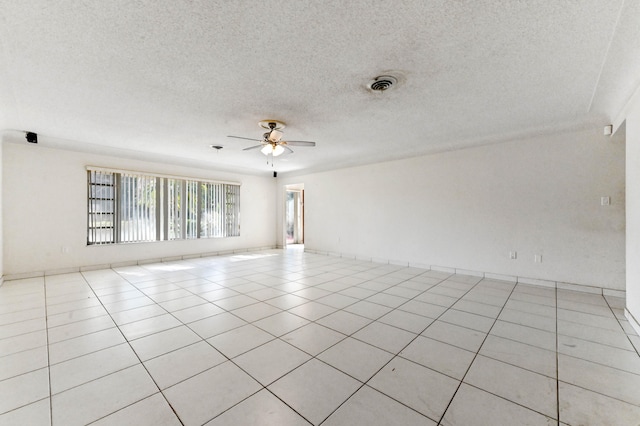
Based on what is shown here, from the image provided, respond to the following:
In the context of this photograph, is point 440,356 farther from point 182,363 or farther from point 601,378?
point 182,363

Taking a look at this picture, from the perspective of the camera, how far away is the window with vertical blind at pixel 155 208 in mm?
5449

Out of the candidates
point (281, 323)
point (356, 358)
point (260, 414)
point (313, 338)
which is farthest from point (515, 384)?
point (281, 323)

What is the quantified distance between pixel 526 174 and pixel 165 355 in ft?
18.2

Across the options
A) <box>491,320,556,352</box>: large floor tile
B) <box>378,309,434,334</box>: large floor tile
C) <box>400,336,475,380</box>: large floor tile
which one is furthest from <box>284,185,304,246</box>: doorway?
<box>400,336,475,380</box>: large floor tile

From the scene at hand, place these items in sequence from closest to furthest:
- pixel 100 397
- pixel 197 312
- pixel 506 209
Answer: pixel 100 397 < pixel 197 312 < pixel 506 209

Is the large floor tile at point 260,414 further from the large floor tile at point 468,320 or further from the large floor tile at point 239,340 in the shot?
the large floor tile at point 468,320

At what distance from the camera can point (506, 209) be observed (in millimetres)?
4523

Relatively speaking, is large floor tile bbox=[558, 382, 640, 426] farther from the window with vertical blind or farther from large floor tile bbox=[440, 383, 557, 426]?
the window with vertical blind

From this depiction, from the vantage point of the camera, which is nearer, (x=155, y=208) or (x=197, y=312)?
(x=197, y=312)

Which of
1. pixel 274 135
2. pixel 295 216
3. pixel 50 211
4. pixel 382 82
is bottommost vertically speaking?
pixel 295 216

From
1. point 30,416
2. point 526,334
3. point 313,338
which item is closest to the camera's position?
point 30,416

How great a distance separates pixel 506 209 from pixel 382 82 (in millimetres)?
3462

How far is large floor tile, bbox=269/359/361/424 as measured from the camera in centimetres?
156

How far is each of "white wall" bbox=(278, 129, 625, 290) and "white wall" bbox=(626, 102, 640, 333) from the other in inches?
42.3
